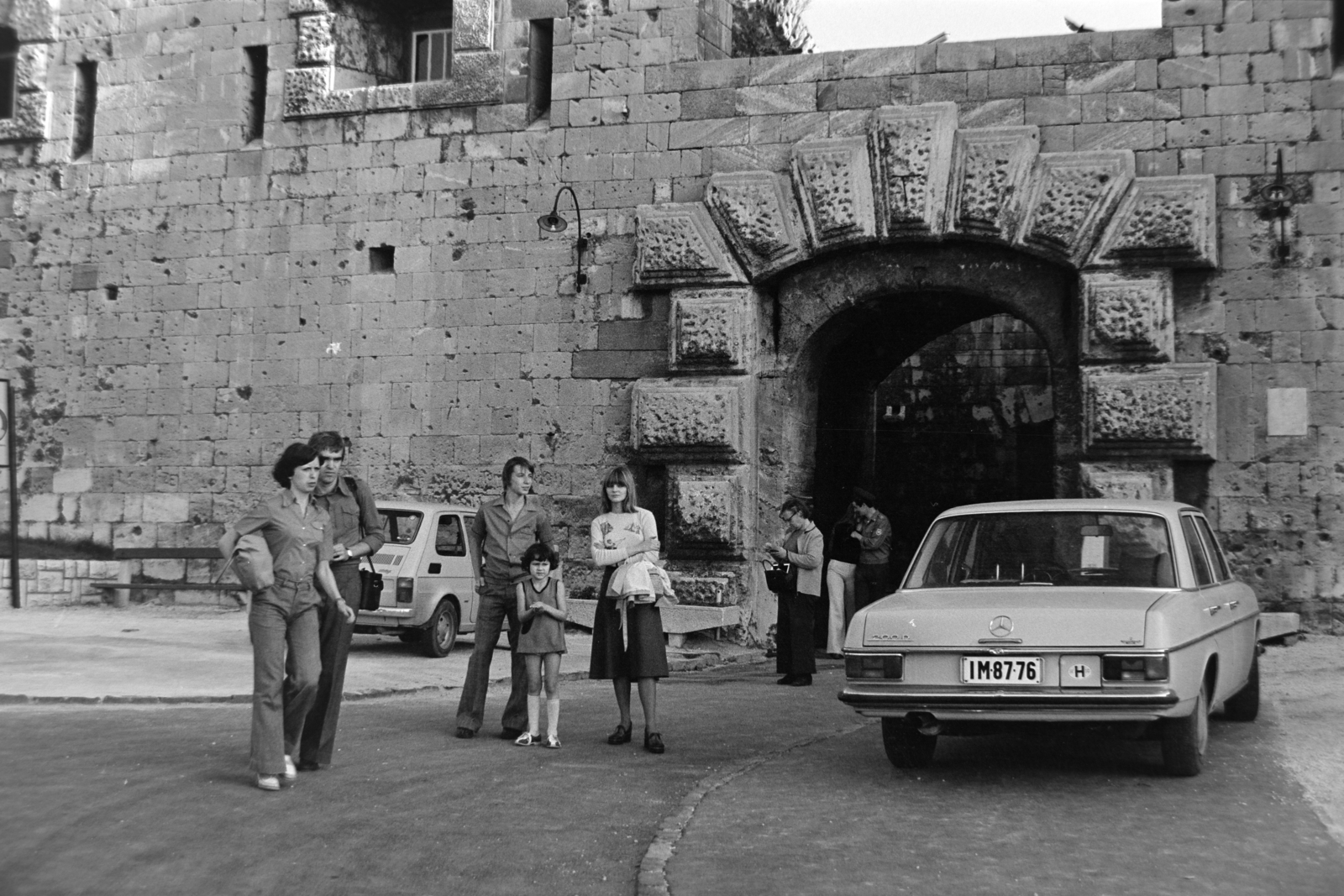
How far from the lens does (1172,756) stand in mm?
6941

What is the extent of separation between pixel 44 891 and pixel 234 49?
12.9 meters

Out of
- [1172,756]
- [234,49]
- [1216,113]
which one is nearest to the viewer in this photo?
[1172,756]

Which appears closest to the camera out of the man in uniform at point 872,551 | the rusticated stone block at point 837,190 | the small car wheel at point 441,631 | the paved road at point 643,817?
the paved road at point 643,817

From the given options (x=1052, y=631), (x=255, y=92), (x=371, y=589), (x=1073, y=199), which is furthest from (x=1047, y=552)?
(x=255, y=92)

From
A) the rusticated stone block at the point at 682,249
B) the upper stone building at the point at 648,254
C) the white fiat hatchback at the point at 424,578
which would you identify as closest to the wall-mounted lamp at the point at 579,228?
the upper stone building at the point at 648,254

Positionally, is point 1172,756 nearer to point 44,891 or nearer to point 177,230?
point 44,891

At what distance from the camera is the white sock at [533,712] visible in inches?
331

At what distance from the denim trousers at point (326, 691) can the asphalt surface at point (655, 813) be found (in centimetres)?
19

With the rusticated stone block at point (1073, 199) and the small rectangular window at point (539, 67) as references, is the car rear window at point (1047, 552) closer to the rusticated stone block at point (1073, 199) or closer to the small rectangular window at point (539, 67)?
the rusticated stone block at point (1073, 199)

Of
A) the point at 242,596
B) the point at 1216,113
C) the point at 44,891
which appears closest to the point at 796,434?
the point at 1216,113

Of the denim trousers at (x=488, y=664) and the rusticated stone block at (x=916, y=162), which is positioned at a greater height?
the rusticated stone block at (x=916, y=162)

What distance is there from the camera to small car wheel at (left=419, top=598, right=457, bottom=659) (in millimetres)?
13055

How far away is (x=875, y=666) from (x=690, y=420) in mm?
7076

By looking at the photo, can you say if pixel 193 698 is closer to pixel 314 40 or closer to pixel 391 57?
pixel 314 40
